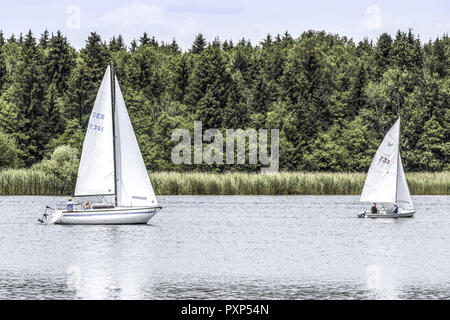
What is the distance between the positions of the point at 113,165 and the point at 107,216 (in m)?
2.81

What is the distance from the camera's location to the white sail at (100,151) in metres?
49.1

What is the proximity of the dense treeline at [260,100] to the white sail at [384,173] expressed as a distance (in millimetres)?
50155

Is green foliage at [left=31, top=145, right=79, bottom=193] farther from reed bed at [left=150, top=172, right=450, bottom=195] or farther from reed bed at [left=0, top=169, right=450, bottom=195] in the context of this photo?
reed bed at [left=150, top=172, right=450, bottom=195]

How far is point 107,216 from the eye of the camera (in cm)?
4884

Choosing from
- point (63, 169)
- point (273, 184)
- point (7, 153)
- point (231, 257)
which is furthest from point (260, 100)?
point (231, 257)

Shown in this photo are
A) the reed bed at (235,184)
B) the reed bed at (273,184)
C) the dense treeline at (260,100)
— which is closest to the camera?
the reed bed at (235,184)

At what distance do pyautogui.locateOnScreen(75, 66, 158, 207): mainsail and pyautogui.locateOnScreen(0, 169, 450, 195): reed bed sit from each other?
25820 millimetres

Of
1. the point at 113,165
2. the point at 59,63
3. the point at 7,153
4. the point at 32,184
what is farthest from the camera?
the point at 59,63

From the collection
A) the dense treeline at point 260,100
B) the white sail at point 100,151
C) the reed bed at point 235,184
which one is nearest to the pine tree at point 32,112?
the dense treeline at point 260,100

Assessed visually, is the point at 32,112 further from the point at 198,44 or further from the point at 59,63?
the point at 198,44

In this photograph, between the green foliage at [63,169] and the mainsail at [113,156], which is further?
the green foliage at [63,169]

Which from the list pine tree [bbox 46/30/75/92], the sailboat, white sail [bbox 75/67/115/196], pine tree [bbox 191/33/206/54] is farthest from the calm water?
pine tree [bbox 191/33/206/54]

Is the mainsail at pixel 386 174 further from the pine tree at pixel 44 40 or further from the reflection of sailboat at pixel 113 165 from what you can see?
the pine tree at pixel 44 40
